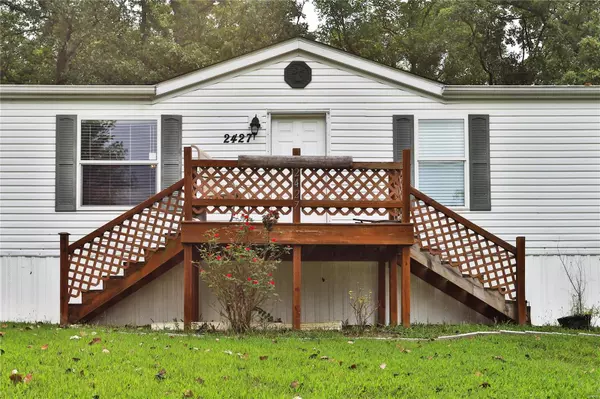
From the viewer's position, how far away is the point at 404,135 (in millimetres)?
8883

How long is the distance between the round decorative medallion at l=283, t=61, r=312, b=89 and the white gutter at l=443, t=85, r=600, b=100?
2154mm

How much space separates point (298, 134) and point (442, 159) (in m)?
2.28

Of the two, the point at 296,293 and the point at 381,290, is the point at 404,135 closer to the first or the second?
the point at 381,290

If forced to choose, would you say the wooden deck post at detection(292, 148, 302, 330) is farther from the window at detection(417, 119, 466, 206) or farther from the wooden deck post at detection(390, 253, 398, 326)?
the window at detection(417, 119, 466, 206)

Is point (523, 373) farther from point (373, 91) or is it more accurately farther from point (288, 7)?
point (288, 7)

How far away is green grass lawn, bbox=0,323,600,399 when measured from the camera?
4.07 m

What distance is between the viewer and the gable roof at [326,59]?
28.9 ft

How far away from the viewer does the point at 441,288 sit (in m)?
8.16

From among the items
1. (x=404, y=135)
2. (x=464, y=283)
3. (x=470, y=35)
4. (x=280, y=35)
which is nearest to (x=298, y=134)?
(x=404, y=135)

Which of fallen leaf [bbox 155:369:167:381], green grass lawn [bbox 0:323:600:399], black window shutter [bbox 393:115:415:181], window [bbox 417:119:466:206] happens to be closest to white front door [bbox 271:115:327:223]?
black window shutter [bbox 393:115:415:181]

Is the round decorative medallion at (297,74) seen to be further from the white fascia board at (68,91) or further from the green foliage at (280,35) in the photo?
the green foliage at (280,35)

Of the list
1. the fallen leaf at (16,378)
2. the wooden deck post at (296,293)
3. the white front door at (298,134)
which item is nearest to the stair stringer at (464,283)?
the wooden deck post at (296,293)

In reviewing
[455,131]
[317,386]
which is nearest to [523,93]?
[455,131]

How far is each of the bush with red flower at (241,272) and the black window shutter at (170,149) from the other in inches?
81.8
